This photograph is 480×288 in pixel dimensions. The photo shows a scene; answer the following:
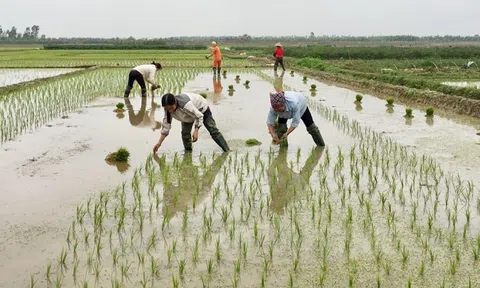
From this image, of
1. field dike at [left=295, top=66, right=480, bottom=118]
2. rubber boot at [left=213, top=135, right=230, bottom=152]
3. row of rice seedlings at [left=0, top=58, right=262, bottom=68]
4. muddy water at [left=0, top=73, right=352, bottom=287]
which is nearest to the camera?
muddy water at [left=0, top=73, right=352, bottom=287]

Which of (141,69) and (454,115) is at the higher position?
(141,69)

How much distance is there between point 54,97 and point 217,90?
437 cm

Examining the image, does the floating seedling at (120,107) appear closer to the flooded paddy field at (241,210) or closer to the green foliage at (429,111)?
the flooded paddy field at (241,210)

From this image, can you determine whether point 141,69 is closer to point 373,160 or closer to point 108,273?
point 373,160

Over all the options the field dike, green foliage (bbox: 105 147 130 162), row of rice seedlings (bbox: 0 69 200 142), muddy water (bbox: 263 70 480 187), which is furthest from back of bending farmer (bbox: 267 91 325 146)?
the field dike

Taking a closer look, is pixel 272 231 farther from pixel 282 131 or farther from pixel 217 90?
pixel 217 90

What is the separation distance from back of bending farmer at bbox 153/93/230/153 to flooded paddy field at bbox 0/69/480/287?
0.94 ft

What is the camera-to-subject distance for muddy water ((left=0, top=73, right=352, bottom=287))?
13.1 feet

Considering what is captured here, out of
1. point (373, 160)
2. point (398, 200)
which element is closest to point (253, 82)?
point (373, 160)

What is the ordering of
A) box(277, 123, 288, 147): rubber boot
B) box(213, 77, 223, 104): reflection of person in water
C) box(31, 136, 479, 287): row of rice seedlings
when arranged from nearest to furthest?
box(31, 136, 479, 287): row of rice seedlings
box(277, 123, 288, 147): rubber boot
box(213, 77, 223, 104): reflection of person in water

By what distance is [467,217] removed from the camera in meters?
4.24

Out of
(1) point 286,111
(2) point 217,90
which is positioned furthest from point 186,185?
(2) point 217,90

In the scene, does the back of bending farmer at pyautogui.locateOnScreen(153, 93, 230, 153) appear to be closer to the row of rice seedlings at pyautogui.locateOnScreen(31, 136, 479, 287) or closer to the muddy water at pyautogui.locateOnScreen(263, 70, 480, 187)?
the row of rice seedlings at pyautogui.locateOnScreen(31, 136, 479, 287)

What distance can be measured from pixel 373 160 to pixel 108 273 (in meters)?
3.93
